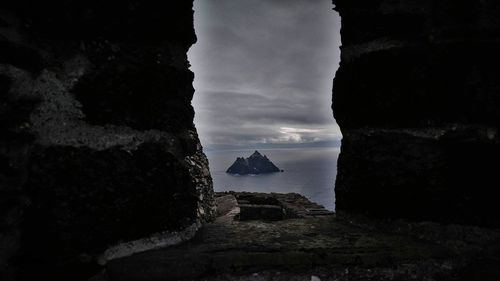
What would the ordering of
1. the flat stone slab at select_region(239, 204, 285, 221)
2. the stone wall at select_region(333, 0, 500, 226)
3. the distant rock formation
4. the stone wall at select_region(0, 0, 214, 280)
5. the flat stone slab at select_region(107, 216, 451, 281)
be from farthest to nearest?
the distant rock formation → the flat stone slab at select_region(239, 204, 285, 221) → the stone wall at select_region(333, 0, 500, 226) → the flat stone slab at select_region(107, 216, 451, 281) → the stone wall at select_region(0, 0, 214, 280)

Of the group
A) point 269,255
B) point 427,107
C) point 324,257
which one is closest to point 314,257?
point 324,257

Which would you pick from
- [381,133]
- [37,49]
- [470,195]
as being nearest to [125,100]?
[37,49]

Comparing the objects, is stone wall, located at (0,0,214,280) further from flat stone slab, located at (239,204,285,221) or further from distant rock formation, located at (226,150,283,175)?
distant rock formation, located at (226,150,283,175)

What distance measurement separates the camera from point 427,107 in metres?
1.39

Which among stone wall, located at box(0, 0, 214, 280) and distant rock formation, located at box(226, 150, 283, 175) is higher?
stone wall, located at box(0, 0, 214, 280)

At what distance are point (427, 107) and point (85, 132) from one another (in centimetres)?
122

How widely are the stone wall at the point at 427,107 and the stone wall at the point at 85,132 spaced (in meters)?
0.73

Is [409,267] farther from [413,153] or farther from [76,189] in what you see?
[76,189]

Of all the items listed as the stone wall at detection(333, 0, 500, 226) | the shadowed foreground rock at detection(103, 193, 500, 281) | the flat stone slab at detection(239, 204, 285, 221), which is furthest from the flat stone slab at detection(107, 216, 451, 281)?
the flat stone slab at detection(239, 204, 285, 221)

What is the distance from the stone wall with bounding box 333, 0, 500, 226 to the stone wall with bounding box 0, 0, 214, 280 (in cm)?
73

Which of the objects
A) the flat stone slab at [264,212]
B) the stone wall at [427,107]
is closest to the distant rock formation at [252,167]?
the flat stone slab at [264,212]

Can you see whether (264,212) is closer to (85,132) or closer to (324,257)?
(324,257)

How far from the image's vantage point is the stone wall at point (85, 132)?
1.03 meters

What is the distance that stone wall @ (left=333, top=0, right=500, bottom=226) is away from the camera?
1.33 meters
